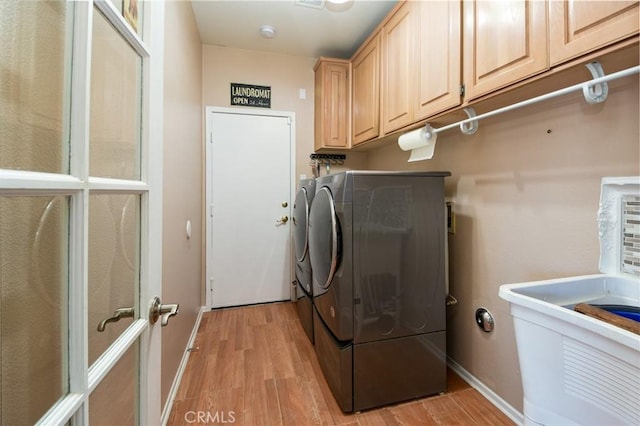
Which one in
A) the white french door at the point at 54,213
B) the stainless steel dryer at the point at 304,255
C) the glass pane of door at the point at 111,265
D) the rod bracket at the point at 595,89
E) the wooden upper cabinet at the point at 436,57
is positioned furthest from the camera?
the stainless steel dryer at the point at 304,255

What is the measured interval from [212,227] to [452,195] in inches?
89.1

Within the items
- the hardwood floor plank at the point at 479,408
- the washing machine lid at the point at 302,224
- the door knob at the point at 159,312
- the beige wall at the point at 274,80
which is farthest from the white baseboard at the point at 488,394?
the beige wall at the point at 274,80

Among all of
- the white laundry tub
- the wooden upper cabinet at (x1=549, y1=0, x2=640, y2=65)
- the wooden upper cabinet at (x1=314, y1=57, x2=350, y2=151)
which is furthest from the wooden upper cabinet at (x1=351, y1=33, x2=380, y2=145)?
the white laundry tub

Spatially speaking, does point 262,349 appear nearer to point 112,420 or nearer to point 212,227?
point 212,227

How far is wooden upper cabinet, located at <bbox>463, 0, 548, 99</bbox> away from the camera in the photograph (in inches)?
38.7

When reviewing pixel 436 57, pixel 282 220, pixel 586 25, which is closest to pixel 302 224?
pixel 282 220

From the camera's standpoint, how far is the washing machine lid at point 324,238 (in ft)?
4.72

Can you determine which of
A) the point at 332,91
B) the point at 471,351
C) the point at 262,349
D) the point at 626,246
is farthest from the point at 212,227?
the point at 626,246

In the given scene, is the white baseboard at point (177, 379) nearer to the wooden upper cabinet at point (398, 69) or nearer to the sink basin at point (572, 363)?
the sink basin at point (572, 363)

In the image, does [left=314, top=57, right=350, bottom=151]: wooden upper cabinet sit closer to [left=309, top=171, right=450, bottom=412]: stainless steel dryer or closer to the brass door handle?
the brass door handle

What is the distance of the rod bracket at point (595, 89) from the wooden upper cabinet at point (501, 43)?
5.2 inches

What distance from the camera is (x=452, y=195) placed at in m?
1.80

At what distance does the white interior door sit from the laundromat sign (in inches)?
4.0

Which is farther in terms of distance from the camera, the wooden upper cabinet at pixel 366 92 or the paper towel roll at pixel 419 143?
the wooden upper cabinet at pixel 366 92
